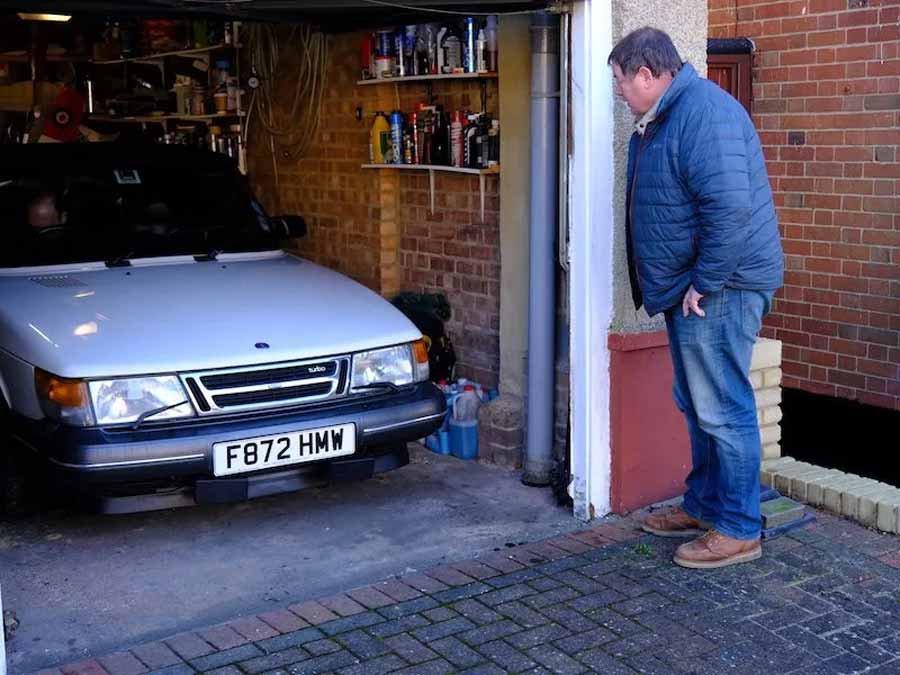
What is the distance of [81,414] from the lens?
4789 mm

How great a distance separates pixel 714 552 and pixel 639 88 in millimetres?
1907

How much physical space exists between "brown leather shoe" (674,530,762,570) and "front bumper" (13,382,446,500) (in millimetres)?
1385

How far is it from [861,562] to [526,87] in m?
2.84

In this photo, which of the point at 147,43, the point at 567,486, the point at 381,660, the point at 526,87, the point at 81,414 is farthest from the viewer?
the point at 147,43

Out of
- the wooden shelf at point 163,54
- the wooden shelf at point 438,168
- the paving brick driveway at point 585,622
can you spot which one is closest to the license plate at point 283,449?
the paving brick driveway at point 585,622

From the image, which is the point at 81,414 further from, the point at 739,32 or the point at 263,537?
the point at 739,32

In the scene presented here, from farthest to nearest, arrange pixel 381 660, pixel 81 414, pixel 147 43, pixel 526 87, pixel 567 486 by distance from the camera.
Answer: pixel 147 43
pixel 526 87
pixel 567 486
pixel 81 414
pixel 381 660

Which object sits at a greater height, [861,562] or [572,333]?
[572,333]

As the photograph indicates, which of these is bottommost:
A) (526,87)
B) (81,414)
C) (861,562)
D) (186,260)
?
(861,562)

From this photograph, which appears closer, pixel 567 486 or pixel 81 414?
pixel 81 414

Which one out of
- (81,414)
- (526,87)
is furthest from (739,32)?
(81,414)

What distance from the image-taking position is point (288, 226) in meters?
7.09

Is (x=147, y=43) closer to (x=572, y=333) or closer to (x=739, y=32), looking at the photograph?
(x=739, y=32)

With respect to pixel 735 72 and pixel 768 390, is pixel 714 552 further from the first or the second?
pixel 735 72
